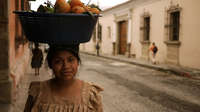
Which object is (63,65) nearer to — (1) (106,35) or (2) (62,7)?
(2) (62,7)

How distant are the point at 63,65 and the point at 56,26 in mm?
295

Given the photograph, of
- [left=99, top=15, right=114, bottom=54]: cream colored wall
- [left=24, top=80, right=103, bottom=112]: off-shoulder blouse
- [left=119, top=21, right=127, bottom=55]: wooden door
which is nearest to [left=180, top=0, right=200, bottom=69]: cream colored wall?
[left=119, top=21, right=127, bottom=55]: wooden door

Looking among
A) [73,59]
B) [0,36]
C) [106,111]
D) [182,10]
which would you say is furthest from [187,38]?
[73,59]

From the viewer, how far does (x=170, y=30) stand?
14.2 m

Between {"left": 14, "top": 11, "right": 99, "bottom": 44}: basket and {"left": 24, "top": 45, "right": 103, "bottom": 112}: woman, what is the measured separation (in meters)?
0.10

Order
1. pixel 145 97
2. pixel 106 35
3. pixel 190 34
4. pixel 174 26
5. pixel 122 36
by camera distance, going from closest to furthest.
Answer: pixel 145 97, pixel 190 34, pixel 174 26, pixel 122 36, pixel 106 35

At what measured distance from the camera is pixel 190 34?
40.5 feet

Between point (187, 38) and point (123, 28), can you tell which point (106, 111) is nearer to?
point (187, 38)

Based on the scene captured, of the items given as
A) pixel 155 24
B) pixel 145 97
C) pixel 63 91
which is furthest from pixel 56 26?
pixel 155 24

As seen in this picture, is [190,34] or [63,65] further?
[190,34]

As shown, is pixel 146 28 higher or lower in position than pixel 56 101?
higher

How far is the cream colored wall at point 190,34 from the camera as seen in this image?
11844mm

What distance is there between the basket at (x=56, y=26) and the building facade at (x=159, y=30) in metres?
11.5

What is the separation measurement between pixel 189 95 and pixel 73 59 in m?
5.82
